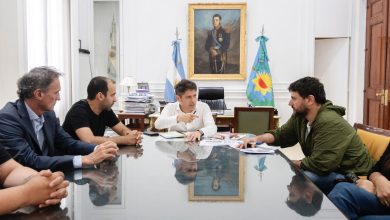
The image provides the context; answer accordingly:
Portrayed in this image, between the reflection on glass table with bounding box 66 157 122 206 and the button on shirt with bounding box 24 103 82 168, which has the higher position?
the button on shirt with bounding box 24 103 82 168

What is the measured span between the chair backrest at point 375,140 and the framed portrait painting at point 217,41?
4361mm

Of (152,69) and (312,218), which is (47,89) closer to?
(312,218)

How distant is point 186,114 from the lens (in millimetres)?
3400

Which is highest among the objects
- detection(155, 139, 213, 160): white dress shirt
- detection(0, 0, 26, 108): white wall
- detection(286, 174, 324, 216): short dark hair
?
detection(0, 0, 26, 108): white wall

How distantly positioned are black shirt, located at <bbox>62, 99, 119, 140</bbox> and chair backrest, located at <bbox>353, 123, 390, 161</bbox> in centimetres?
189

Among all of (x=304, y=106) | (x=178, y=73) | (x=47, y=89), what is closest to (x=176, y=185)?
(x=47, y=89)

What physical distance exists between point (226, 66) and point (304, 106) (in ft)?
14.4

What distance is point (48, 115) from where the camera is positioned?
2.38 metres

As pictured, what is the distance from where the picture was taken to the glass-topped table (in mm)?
1290

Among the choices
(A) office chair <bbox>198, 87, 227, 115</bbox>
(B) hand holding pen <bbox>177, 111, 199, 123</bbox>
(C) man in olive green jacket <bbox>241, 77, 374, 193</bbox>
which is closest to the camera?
(C) man in olive green jacket <bbox>241, 77, 374, 193</bbox>

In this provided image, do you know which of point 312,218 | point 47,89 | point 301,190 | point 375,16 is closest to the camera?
point 312,218

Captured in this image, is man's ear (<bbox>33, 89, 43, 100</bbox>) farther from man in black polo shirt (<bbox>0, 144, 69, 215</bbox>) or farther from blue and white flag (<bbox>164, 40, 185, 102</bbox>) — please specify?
blue and white flag (<bbox>164, 40, 185, 102</bbox>)

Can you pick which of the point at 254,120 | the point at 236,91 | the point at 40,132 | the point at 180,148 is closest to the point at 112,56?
the point at 236,91

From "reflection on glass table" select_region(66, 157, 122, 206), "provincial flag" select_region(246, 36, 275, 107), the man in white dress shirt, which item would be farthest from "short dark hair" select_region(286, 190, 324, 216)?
"provincial flag" select_region(246, 36, 275, 107)
